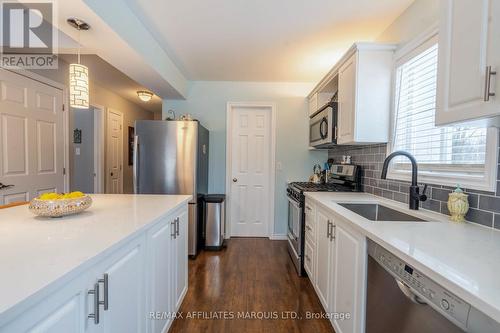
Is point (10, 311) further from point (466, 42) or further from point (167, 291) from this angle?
point (466, 42)

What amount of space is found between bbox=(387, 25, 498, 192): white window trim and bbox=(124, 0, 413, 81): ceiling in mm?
383

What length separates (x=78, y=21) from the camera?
1.65m

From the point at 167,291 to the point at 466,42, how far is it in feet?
6.78

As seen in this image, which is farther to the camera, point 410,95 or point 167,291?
point 410,95

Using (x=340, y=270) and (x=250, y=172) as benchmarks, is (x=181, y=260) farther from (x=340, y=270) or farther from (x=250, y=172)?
(x=250, y=172)

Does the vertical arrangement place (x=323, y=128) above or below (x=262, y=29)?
below

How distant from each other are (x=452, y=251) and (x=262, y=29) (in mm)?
2212

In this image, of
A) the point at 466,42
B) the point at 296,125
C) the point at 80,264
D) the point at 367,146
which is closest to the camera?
the point at 80,264

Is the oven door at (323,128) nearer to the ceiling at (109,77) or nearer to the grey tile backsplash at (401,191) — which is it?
the grey tile backsplash at (401,191)

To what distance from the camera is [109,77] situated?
12.1 feet

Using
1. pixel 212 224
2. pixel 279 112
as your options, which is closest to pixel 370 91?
pixel 279 112

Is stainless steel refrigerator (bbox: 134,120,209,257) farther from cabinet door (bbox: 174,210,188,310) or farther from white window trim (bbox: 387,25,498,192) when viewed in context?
white window trim (bbox: 387,25,498,192)

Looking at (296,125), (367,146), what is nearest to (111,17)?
(367,146)

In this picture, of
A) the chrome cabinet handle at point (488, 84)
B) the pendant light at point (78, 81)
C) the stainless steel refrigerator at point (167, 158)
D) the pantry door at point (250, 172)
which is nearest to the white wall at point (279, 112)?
the pantry door at point (250, 172)
